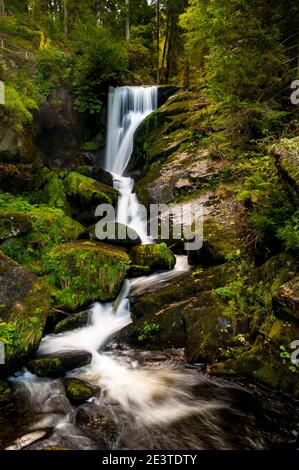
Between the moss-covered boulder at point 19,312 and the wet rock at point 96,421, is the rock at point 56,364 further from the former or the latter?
the wet rock at point 96,421

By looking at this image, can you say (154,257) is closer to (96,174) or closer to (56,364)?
(56,364)

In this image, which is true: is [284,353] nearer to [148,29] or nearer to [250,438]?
[250,438]

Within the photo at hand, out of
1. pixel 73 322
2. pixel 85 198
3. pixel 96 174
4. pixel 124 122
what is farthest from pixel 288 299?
pixel 124 122

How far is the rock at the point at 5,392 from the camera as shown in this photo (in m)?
4.92

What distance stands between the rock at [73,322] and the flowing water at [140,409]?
0.46 feet

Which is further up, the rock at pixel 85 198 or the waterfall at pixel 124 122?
the waterfall at pixel 124 122

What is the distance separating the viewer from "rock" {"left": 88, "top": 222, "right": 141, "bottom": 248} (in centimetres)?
966

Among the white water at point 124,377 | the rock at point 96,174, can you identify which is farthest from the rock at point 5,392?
the rock at point 96,174

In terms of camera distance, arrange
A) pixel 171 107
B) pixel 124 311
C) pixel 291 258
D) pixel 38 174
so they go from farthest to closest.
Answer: pixel 171 107
pixel 38 174
pixel 124 311
pixel 291 258

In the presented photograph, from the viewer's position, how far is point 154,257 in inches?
348

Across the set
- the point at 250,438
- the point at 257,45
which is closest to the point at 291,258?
the point at 250,438

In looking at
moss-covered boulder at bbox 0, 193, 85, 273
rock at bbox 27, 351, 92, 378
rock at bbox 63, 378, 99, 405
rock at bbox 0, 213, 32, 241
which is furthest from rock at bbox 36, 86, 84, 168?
rock at bbox 63, 378, 99, 405

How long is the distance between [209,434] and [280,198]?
367 centimetres

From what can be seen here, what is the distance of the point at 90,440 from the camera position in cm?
431
